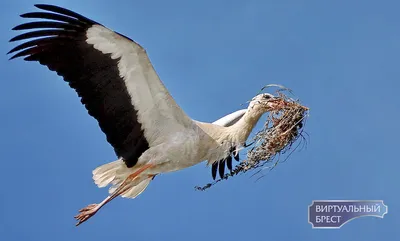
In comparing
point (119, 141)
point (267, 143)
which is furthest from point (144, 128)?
point (267, 143)

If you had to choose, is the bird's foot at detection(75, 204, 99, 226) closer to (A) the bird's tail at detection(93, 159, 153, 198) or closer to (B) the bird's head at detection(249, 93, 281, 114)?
(A) the bird's tail at detection(93, 159, 153, 198)

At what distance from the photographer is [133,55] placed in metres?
11.5

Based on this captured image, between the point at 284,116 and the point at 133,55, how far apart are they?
52.8 inches

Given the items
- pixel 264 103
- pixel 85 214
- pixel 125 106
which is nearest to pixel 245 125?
pixel 264 103

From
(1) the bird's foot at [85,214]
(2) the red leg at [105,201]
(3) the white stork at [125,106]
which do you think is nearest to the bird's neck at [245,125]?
(3) the white stork at [125,106]

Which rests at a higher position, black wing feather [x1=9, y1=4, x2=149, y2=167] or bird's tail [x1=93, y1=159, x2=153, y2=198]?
black wing feather [x1=9, y1=4, x2=149, y2=167]

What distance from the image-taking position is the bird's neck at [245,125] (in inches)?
466

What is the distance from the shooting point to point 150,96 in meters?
11.7

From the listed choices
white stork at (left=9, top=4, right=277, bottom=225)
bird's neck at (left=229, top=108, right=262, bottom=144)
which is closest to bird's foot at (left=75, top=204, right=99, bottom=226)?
white stork at (left=9, top=4, right=277, bottom=225)

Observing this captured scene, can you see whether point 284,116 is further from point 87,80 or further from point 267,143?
point 87,80

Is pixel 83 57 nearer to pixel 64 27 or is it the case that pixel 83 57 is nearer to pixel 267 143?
pixel 64 27

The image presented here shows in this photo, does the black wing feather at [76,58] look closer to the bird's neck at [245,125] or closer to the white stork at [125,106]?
the white stork at [125,106]

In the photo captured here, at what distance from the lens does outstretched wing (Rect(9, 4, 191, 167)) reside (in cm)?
1148

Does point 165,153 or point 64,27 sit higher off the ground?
point 64,27
